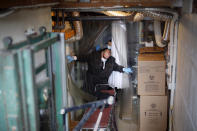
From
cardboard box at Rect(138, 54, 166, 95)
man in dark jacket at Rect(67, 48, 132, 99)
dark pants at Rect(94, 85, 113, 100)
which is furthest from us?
man in dark jacket at Rect(67, 48, 132, 99)

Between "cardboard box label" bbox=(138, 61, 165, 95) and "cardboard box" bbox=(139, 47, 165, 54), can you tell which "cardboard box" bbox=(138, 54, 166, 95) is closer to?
"cardboard box label" bbox=(138, 61, 165, 95)

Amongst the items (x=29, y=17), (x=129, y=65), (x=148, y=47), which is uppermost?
(x=29, y=17)

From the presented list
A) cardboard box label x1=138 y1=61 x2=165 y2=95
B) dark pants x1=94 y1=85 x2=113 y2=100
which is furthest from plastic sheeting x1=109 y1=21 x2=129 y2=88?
cardboard box label x1=138 y1=61 x2=165 y2=95

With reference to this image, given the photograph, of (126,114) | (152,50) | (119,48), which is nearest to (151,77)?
(152,50)

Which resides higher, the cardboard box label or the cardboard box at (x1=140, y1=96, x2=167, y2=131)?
the cardboard box label

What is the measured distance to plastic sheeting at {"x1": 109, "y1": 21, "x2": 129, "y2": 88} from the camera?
4306mm

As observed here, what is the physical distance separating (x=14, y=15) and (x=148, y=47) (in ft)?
9.53

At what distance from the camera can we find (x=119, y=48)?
4363 millimetres

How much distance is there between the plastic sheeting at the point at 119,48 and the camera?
4.31 metres

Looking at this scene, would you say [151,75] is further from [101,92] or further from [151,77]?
[101,92]

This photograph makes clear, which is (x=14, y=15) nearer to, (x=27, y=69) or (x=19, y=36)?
(x=19, y=36)

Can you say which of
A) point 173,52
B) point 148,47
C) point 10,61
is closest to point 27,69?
point 10,61

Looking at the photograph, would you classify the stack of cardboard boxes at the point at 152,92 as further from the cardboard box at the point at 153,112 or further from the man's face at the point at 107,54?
the man's face at the point at 107,54

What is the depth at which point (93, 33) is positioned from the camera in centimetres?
505
